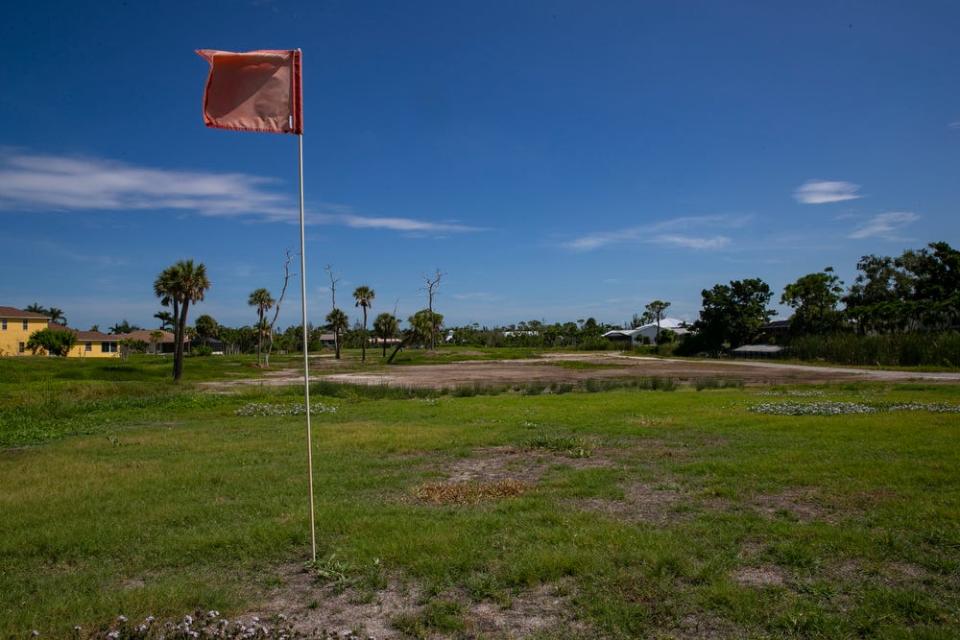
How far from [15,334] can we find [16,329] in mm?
713

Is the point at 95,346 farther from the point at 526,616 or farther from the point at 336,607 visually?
the point at 526,616

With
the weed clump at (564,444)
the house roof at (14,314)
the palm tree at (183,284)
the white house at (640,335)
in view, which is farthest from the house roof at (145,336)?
the weed clump at (564,444)

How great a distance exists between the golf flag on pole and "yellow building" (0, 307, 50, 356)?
10016 centimetres

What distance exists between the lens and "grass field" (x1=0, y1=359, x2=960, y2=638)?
6.07 meters

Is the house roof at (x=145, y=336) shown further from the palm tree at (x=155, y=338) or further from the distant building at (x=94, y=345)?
the distant building at (x=94, y=345)

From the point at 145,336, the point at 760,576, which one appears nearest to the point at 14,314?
the point at 145,336

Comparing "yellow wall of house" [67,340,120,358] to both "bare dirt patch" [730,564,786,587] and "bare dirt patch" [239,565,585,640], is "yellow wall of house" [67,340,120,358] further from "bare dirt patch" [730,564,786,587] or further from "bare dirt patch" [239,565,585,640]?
"bare dirt patch" [730,564,786,587]

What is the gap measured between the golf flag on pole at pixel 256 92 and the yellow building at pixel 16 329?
10016 cm

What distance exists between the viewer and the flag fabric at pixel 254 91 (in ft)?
26.3

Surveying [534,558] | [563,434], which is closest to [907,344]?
[563,434]

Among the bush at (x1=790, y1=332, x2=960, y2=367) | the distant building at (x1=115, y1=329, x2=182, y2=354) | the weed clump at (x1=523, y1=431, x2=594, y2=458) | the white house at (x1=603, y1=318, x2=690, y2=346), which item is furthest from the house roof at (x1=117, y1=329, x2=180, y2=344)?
the weed clump at (x1=523, y1=431, x2=594, y2=458)

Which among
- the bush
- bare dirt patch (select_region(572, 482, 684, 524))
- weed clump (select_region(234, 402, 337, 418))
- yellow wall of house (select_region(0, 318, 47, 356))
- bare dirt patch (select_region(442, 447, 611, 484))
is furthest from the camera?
yellow wall of house (select_region(0, 318, 47, 356))

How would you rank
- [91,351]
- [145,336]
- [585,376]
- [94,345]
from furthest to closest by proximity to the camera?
[145,336] → [94,345] → [91,351] → [585,376]

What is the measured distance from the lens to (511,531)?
8453 millimetres
